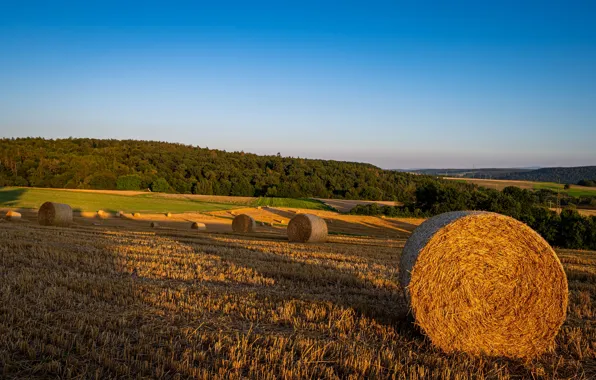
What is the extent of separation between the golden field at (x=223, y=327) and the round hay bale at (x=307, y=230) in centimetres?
1018

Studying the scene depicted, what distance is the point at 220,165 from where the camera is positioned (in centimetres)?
7588

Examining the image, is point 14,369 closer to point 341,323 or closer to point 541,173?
point 341,323

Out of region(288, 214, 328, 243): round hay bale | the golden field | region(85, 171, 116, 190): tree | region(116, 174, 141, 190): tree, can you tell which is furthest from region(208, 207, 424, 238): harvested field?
the golden field

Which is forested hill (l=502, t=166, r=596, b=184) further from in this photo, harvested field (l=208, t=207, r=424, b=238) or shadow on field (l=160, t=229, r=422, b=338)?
shadow on field (l=160, t=229, r=422, b=338)

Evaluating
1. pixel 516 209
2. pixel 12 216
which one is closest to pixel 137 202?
pixel 12 216

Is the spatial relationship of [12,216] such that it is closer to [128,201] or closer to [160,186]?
[128,201]

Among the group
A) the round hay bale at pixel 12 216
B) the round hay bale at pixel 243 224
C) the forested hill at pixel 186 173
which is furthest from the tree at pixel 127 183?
the round hay bale at pixel 243 224

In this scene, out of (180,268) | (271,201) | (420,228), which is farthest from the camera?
(271,201)

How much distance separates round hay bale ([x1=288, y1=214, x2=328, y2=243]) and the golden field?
1018 centimetres

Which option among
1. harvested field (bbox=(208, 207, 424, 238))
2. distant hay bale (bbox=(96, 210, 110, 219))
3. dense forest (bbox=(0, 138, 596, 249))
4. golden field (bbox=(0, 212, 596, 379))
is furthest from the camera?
dense forest (bbox=(0, 138, 596, 249))

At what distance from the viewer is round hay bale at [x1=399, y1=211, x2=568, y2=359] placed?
5648mm

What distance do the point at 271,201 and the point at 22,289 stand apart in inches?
1862

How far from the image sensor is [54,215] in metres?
23.7

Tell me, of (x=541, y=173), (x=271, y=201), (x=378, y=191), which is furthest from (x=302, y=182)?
(x=541, y=173)
